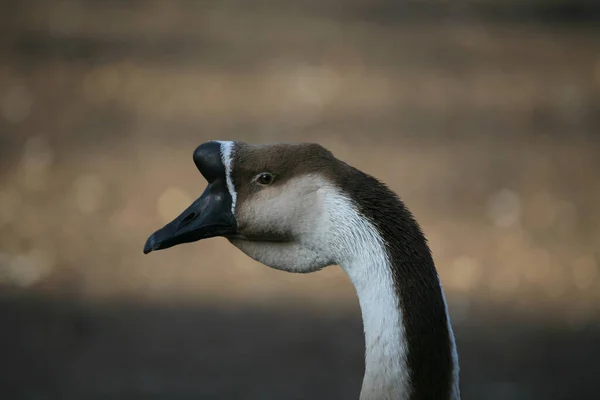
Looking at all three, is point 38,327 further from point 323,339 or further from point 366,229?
point 366,229

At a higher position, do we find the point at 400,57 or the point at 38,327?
the point at 400,57

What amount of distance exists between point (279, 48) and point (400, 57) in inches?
42.5

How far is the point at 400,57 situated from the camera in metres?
7.84

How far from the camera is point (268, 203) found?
254cm

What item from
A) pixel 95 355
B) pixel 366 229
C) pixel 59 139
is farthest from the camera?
pixel 59 139

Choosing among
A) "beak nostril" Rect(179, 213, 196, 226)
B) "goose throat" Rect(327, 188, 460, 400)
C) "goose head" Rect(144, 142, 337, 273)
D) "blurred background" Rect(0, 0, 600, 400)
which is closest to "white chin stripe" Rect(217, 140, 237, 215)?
"goose head" Rect(144, 142, 337, 273)

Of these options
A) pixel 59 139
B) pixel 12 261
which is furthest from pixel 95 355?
pixel 59 139

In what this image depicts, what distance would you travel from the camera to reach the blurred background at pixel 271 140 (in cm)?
499

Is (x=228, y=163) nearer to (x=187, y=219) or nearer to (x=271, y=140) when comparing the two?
(x=187, y=219)

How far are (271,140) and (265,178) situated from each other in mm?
4094

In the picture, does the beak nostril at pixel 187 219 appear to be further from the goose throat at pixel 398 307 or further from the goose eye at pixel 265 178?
the goose throat at pixel 398 307

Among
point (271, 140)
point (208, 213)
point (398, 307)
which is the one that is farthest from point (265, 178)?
point (271, 140)

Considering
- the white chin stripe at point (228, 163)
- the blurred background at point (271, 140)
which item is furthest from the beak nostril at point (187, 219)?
the blurred background at point (271, 140)

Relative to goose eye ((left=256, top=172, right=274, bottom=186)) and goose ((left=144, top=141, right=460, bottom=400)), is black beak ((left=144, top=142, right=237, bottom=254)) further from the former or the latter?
goose eye ((left=256, top=172, right=274, bottom=186))
